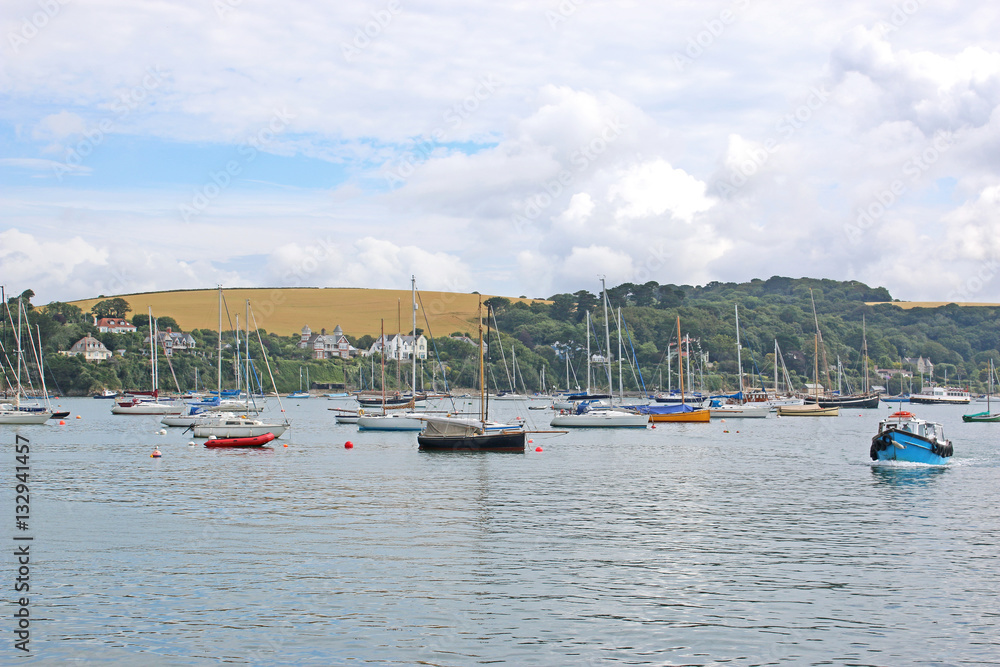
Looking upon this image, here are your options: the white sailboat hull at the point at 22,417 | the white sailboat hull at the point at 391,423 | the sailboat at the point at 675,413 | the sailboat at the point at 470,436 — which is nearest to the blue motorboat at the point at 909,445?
the sailboat at the point at 470,436

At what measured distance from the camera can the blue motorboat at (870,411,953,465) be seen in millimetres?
56656

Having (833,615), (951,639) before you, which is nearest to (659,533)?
(833,615)

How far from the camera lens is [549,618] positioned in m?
21.7

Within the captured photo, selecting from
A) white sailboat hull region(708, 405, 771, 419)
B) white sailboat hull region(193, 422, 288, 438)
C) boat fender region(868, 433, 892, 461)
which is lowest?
white sailboat hull region(708, 405, 771, 419)

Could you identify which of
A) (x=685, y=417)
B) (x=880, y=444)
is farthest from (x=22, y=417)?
(x=880, y=444)

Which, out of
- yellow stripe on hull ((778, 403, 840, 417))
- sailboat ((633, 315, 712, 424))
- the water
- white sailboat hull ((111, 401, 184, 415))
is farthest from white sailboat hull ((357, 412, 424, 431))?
yellow stripe on hull ((778, 403, 840, 417))

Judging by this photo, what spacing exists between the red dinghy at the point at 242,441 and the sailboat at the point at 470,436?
14.7m

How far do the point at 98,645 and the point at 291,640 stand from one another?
4.08 metres

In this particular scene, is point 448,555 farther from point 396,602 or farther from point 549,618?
point 549,618

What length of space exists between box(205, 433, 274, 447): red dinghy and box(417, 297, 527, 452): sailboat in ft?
48.1

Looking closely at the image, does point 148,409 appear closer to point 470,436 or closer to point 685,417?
point 685,417

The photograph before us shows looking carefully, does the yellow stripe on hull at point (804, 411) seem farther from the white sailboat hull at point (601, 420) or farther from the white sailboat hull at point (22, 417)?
the white sailboat hull at point (22, 417)

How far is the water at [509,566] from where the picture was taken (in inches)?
→ 780

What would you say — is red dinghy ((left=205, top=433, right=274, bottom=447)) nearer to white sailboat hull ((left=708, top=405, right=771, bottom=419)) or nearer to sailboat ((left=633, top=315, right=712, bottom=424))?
sailboat ((left=633, top=315, right=712, bottom=424))
